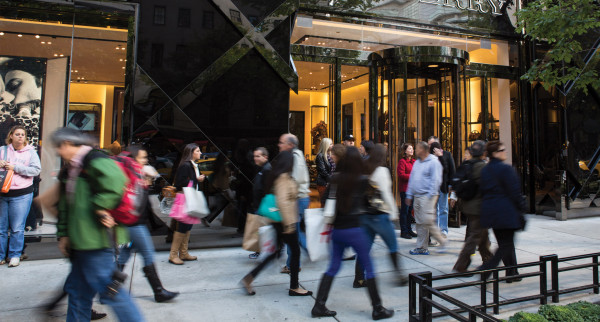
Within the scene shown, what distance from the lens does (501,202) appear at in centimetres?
445

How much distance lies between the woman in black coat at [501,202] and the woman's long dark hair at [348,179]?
1.73 m

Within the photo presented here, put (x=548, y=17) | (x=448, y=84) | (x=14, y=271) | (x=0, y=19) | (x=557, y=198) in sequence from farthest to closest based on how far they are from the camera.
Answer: (x=557, y=198) < (x=448, y=84) < (x=0, y=19) < (x=548, y=17) < (x=14, y=271)

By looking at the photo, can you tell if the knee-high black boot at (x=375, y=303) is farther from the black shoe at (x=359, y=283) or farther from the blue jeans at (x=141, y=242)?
the blue jeans at (x=141, y=242)

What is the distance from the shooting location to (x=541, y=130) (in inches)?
421

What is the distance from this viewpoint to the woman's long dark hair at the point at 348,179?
3.83 metres

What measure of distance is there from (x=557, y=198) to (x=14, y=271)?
1145 centimetres

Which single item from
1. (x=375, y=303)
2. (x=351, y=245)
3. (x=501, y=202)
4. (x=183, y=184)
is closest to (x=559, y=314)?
(x=501, y=202)

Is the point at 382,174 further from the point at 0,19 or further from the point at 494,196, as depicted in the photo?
the point at 0,19

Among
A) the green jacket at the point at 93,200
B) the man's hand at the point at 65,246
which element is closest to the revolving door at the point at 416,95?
the green jacket at the point at 93,200

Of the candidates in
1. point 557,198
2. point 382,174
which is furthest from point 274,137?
point 557,198

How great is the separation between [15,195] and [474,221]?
6.40 metres

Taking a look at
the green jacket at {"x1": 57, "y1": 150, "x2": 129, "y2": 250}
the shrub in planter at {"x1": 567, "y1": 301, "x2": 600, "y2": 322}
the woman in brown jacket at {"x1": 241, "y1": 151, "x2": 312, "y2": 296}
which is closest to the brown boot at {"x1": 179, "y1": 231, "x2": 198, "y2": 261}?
the woman in brown jacket at {"x1": 241, "y1": 151, "x2": 312, "y2": 296}

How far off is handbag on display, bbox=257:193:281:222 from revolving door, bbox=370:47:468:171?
17.2 feet

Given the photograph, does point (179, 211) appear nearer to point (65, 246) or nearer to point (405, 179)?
point (65, 246)
